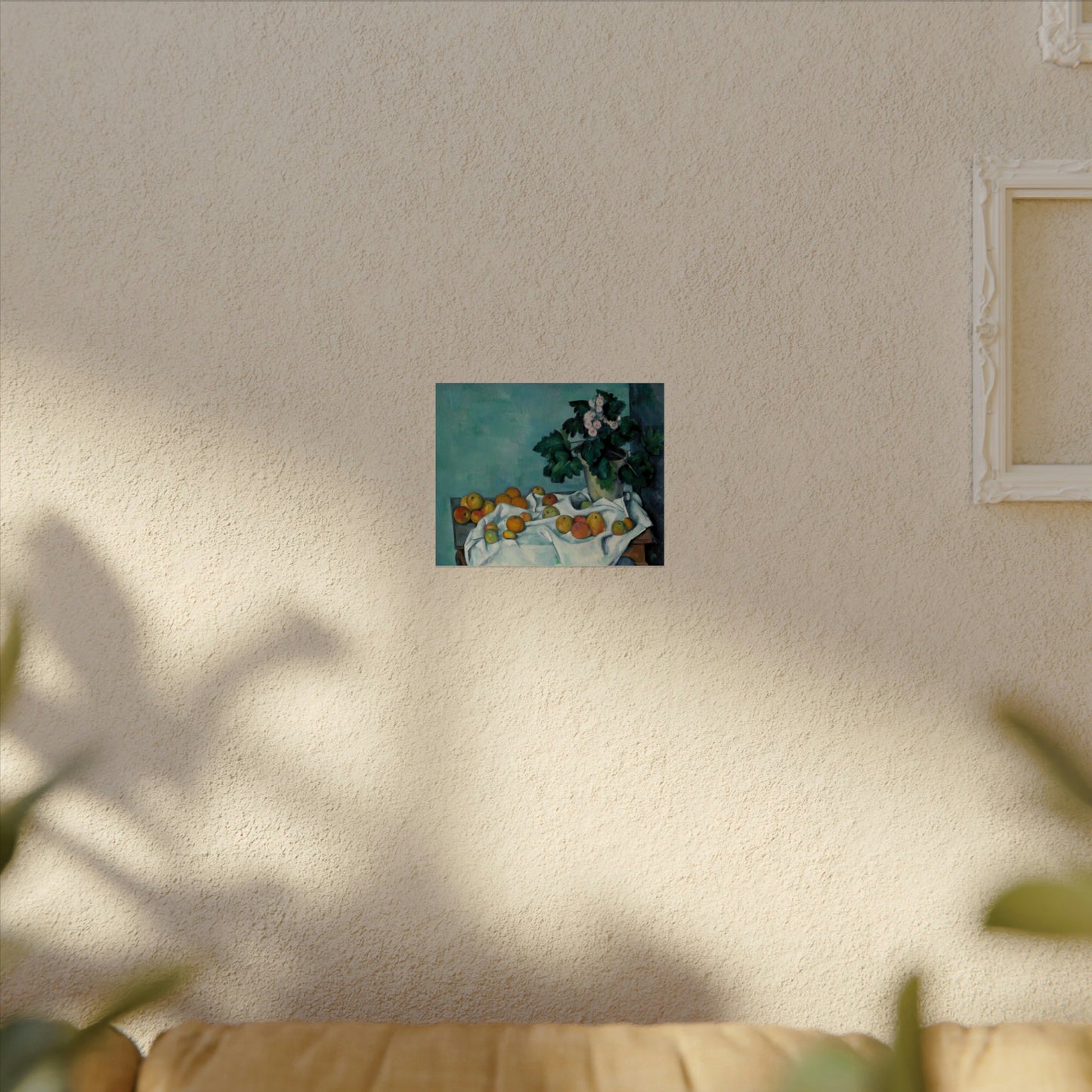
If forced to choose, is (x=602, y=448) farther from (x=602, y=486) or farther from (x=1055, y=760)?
(x=1055, y=760)

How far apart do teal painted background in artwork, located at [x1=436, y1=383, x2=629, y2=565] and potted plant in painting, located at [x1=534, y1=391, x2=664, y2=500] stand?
0.01 meters

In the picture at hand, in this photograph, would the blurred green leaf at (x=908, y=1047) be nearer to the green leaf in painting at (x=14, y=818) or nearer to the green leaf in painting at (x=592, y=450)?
the green leaf in painting at (x=14, y=818)

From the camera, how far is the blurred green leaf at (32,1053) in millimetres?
523

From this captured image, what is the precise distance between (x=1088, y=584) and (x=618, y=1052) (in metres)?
1.13

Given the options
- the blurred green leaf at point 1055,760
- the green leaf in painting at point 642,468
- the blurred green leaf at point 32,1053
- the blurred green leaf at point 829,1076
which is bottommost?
the blurred green leaf at point 32,1053

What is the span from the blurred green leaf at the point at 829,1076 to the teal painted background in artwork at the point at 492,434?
1125 mm

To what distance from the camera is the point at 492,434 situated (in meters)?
1.48

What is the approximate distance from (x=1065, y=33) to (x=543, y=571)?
1314 mm

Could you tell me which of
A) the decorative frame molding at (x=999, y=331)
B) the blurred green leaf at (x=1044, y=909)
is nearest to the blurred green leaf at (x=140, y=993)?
the blurred green leaf at (x=1044, y=909)

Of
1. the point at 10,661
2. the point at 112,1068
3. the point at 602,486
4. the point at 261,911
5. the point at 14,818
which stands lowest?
the point at 112,1068

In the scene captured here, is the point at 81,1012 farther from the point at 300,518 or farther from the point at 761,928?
the point at 761,928

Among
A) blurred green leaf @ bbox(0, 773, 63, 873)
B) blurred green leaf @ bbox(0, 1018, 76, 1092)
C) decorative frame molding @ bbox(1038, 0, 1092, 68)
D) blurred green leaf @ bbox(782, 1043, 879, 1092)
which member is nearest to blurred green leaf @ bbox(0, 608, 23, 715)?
blurred green leaf @ bbox(0, 773, 63, 873)

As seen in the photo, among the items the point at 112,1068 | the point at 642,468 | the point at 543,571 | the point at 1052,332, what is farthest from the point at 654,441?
the point at 112,1068

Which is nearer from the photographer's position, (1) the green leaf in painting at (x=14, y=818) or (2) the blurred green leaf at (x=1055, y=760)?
(2) the blurred green leaf at (x=1055, y=760)
